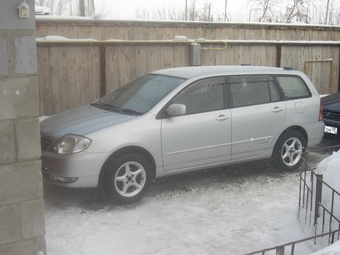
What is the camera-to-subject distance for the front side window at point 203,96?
21.1 ft

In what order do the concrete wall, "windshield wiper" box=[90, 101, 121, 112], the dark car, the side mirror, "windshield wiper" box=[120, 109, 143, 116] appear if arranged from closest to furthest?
the concrete wall < the side mirror < "windshield wiper" box=[120, 109, 143, 116] < "windshield wiper" box=[90, 101, 121, 112] < the dark car

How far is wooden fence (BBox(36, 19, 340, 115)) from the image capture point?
948cm

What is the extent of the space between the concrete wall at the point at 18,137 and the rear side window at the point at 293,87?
4567 mm

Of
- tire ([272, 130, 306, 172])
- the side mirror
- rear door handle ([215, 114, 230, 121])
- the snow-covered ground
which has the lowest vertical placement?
the snow-covered ground

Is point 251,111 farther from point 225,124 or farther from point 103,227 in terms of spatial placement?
point 103,227

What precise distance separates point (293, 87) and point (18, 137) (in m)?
4.95

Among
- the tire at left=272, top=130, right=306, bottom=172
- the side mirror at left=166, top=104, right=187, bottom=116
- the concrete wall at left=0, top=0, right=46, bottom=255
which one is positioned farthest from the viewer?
the tire at left=272, top=130, right=306, bottom=172

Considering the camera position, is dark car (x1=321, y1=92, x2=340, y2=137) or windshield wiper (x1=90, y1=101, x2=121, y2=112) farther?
dark car (x1=321, y1=92, x2=340, y2=137)

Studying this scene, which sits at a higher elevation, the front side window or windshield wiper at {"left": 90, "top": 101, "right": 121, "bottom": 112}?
the front side window

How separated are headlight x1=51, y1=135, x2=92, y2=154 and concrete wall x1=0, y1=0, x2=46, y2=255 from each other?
1692mm

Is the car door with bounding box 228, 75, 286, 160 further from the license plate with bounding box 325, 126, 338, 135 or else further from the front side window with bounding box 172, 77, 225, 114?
the license plate with bounding box 325, 126, 338, 135

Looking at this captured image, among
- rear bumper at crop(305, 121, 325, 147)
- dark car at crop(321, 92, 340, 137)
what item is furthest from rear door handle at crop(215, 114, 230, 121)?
dark car at crop(321, 92, 340, 137)

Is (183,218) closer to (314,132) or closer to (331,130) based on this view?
(314,132)

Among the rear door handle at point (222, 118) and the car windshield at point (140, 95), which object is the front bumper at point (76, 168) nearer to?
the car windshield at point (140, 95)
